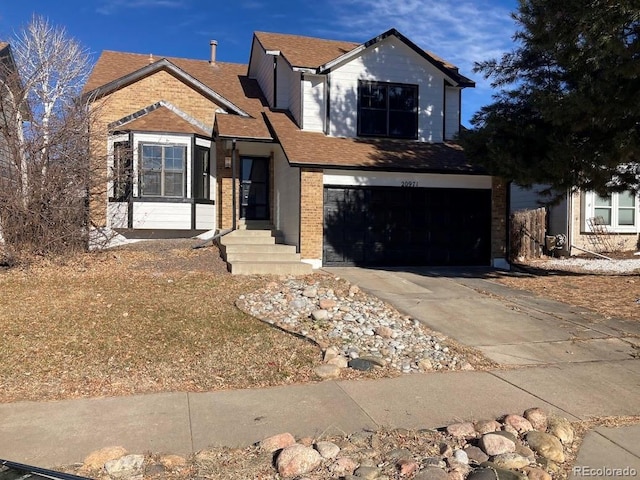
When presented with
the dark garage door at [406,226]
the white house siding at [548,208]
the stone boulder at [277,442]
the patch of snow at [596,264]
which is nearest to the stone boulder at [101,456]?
the stone boulder at [277,442]

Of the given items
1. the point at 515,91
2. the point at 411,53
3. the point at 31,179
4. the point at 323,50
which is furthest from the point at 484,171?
the point at 31,179

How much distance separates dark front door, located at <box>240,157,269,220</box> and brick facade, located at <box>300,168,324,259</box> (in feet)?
10.7

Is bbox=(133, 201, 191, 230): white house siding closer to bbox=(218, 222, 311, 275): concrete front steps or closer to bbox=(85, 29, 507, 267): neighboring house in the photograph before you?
bbox=(85, 29, 507, 267): neighboring house

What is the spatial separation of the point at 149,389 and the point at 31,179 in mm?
7615

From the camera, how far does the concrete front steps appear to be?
38.8 ft

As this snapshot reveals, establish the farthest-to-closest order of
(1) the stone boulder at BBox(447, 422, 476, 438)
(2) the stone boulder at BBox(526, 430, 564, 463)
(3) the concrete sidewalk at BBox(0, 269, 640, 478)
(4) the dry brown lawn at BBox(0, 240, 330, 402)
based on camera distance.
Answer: (4) the dry brown lawn at BBox(0, 240, 330, 402) < (1) the stone boulder at BBox(447, 422, 476, 438) < (3) the concrete sidewalk at BBox(0, 269, 640, 478) < (2) the stone boulder at BBox(526, 430, 564, 463)

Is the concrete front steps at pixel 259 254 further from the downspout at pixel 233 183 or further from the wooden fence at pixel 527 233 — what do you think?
the wooden fence at pixel 527 233

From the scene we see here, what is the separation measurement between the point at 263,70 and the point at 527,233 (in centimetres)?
1054

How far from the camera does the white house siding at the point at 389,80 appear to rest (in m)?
15.6

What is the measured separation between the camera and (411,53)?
16.1m

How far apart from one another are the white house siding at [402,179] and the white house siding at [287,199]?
91cm

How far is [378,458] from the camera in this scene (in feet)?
14.0

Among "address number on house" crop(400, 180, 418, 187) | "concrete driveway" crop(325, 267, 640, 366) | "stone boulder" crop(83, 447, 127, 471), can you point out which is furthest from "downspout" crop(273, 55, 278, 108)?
"stone boulder" crop(83, 447, 127, 471)

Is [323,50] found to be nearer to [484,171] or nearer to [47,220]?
[484,171]
